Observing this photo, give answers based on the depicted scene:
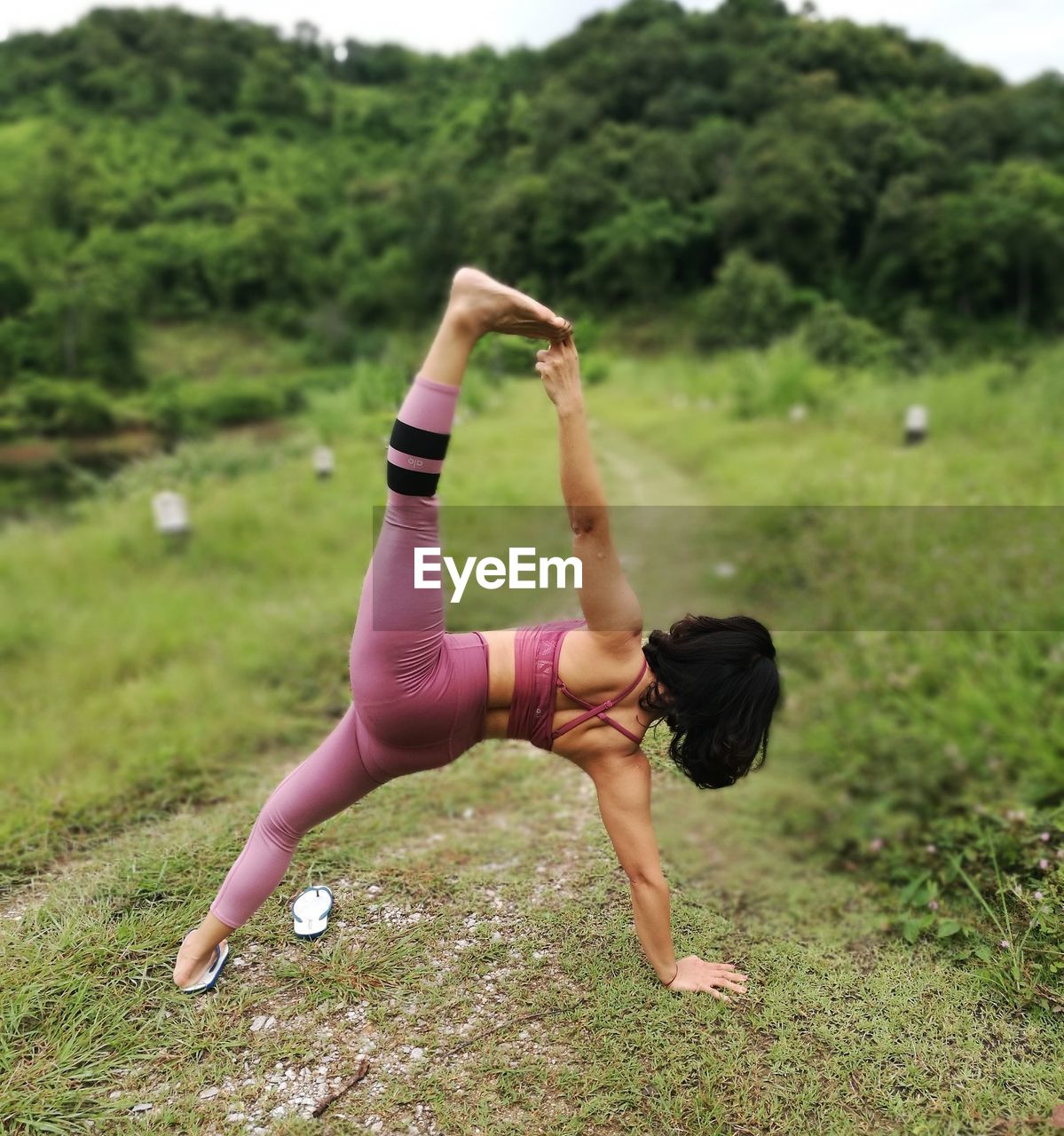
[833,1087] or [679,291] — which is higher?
[679,291]

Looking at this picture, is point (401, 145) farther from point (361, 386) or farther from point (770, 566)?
point (770, 566)

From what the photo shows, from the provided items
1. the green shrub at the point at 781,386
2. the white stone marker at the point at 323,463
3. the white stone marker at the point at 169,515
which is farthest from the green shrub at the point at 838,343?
the white stone marker at the point at 169,515

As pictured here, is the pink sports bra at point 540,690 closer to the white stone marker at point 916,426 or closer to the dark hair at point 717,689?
the dark hair at point 717,689

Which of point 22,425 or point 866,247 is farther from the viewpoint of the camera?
point 866,247

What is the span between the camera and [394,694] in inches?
64.5

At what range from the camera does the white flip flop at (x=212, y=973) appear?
1954mm

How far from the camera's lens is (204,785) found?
310 centimetres

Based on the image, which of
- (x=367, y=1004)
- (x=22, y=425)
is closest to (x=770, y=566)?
(x=367, y=1004)

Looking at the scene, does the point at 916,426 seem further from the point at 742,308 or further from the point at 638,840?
the point at 742,308

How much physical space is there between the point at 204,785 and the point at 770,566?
4145 mm

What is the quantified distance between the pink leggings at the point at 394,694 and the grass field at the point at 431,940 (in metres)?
0.38

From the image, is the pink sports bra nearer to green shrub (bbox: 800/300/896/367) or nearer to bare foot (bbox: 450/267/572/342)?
bare foot (bbox: 450/267/572/342)

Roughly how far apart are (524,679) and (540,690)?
0.05 meters

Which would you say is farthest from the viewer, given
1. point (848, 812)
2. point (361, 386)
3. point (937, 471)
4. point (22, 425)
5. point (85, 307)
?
point (85, 307)
